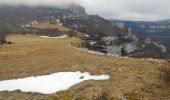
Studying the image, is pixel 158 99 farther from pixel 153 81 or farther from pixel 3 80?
pixel 3 80

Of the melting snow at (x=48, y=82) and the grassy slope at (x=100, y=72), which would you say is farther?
the melting snow at (x=48, y=82)

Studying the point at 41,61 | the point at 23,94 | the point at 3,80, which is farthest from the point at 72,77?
the point at 41,61

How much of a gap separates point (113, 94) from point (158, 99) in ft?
12.9

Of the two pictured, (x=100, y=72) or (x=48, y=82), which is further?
(x=100, y=72)

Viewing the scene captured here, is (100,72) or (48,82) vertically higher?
(100,72)

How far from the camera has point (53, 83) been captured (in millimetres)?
41125

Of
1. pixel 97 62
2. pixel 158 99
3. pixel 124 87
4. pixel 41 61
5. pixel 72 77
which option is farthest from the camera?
pixel 41 61

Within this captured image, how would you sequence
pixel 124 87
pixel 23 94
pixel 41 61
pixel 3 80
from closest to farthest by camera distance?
pixel 124 87 → pixel 23 94 → pixel 3 80 → pixel 41 61

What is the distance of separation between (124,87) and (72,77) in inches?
290

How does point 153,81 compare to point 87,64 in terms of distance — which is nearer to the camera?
point 153,81

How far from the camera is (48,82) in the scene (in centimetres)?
4184

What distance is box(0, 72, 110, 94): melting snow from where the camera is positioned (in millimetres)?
39906

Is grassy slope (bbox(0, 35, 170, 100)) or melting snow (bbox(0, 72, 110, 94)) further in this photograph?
melting snow (bbox(0, 72, 110, 94))

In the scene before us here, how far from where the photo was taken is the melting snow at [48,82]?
131 feet
